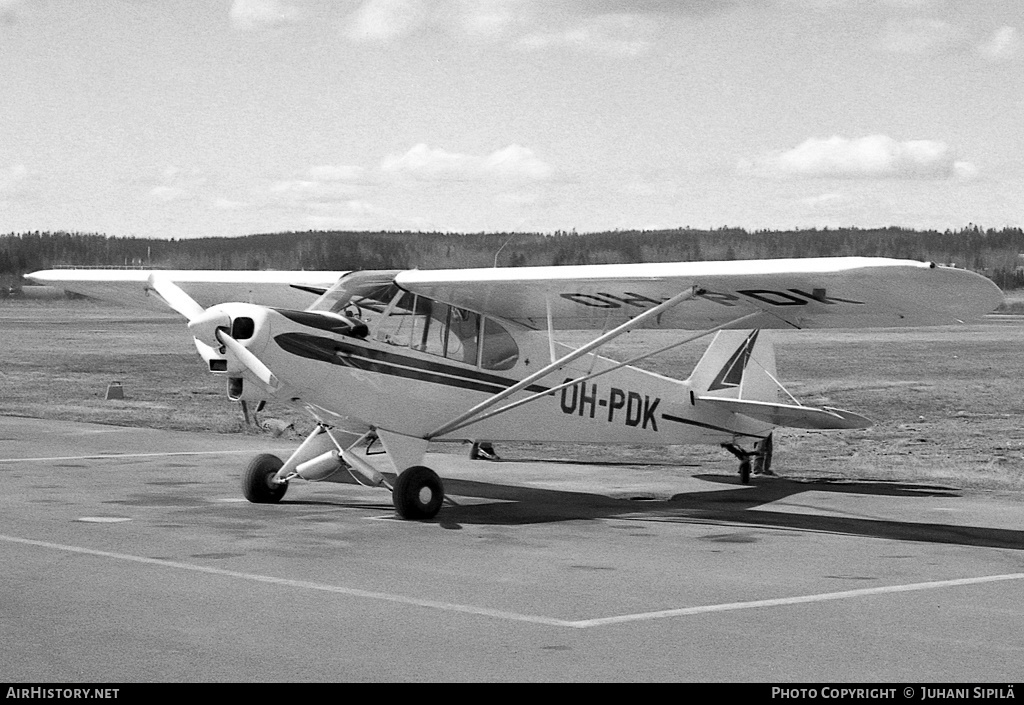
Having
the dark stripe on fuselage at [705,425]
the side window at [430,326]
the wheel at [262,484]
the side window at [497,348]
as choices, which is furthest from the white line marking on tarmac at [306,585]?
the dark stripe on fuselage at [705,425]

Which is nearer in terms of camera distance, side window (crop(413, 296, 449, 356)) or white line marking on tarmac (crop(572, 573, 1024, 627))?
white line marking on tarmac (crop(572, 573, 1024, 627))

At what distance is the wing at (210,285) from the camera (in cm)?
1652

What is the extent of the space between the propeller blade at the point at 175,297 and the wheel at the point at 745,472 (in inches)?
264

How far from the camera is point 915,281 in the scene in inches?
475

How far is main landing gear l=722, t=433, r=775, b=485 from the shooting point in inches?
680

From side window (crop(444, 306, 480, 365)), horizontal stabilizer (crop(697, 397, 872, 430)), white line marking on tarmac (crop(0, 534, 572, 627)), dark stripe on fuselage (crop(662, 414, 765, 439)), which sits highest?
side window (crop(444, 306, 480, 365))

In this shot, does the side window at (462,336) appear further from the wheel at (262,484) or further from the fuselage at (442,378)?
the wheel at (262,484)

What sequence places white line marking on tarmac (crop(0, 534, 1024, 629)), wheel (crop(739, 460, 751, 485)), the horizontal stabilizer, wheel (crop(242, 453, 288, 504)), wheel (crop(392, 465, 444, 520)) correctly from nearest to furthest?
white line marking on tarmac (crop(0, 534, 1024, 629)), wheel (crop(392, 465, 444, 520)), wheel (crop(242, 453, 288, 504)), the horizontal stabilizer, wheel (crop(739, 460, 751, 485))

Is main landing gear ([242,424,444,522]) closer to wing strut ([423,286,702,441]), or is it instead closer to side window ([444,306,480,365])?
wing strut ([423,286,702,441])

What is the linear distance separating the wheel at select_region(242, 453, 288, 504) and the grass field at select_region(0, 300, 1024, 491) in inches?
237

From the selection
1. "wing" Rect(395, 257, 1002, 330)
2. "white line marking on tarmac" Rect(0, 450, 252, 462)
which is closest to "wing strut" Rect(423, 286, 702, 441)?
"wing" Rect(395, 257, 1002, 330)

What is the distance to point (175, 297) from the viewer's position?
52.0 feet

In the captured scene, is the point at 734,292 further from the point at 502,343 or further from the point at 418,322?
the point at 418,322
